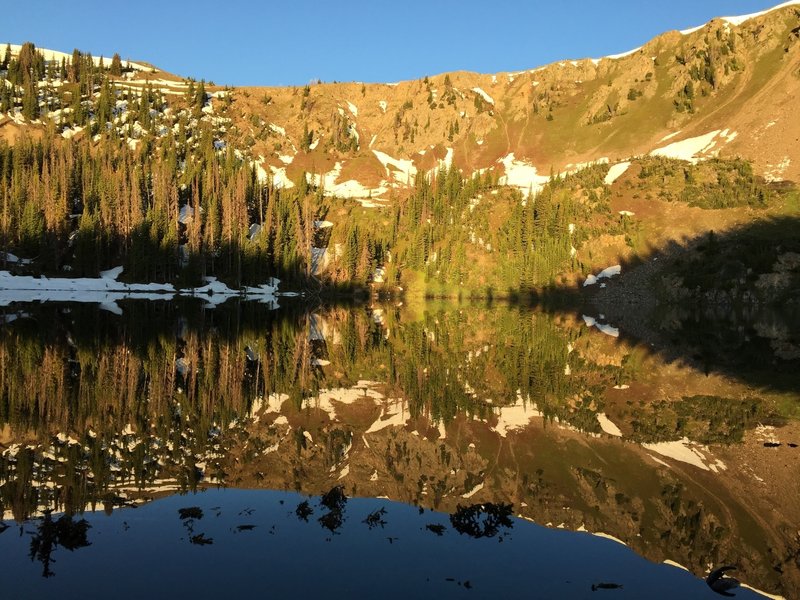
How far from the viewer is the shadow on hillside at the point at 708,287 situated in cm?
8150

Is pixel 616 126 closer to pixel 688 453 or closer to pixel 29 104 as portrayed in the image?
pixel 29 104

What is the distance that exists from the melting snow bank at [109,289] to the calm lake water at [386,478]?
68.0m

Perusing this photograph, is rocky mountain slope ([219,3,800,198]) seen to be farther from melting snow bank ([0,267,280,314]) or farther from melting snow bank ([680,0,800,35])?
melting snow bank ([0,267,280,314])

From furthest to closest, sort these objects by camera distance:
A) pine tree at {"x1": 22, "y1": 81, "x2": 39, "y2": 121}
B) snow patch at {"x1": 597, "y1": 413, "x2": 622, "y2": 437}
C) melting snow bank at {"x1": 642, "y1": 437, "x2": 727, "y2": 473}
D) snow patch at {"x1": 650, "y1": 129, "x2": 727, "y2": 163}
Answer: pine tree at {"x1": 22, "y1": 81, "x2": 39, "y2": 121} < snow patch at {"x1": 650, "y1": 129, "x2": 727, "y2": 163} < snow patch at {"x1": 597, "y1": 413, "x2": 622, "y2": 437} < melting snow bank at {"x1": 642, "y1": 437, "x2": 727, "y2": 473}

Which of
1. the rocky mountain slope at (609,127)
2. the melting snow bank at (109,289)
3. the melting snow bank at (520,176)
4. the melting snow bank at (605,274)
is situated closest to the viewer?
the melting snow bank at (109,289)

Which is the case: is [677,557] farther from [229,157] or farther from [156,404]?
[229,157]

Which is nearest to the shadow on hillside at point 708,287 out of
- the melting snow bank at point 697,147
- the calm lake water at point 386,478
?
the melting snow bank at point 697,147

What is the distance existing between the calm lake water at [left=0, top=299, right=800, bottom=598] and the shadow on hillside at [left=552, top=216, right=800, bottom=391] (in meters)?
45.3

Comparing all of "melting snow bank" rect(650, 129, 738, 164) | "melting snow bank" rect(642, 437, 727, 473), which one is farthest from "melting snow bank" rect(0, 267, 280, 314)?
"melting snow bank" rect(650, 129, 738, 164)

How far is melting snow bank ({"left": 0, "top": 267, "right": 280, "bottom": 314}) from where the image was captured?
3844 inches

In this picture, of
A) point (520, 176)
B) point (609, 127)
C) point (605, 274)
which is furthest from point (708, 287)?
point (609, 127)

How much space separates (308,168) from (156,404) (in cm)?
16839

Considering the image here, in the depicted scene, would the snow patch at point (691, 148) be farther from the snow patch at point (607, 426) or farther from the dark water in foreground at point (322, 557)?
the dark water in foreground at point (322, 557)

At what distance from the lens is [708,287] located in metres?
108
